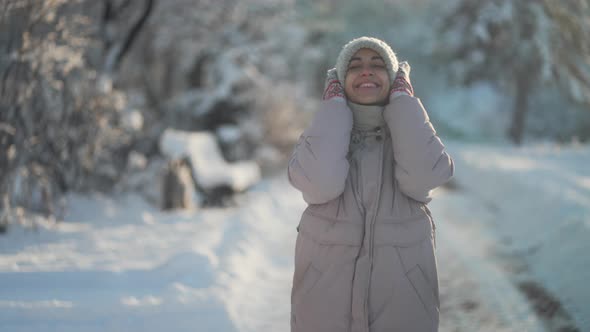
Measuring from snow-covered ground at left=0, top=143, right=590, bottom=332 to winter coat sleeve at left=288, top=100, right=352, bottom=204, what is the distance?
1.52m

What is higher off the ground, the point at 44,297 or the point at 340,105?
the point at 340,105

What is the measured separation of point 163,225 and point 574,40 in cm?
772

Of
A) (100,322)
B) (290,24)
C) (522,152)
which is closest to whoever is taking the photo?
(100,322)

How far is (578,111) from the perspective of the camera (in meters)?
19.8

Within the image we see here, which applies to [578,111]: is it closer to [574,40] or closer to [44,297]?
[574,40]

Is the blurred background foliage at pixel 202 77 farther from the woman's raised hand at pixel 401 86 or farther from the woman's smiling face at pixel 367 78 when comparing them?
the woman's raised hand at pixel 401 86

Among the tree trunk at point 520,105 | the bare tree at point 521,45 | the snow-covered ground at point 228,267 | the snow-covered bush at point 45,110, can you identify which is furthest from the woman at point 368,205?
the tree trunk at point 520,105

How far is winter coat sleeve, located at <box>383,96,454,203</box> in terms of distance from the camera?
2066mm

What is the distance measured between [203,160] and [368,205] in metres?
5.69

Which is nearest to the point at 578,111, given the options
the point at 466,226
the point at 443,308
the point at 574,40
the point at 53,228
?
the point at 574,40

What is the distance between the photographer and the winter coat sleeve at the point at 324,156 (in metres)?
2.07

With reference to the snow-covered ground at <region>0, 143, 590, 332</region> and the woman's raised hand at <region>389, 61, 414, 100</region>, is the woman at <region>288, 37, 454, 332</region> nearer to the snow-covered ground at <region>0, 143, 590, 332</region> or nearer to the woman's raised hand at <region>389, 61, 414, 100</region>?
the woman's raised hand at <region>389, 61, 414, 100</region>

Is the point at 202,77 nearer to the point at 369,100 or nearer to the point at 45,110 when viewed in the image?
the point at 45,110

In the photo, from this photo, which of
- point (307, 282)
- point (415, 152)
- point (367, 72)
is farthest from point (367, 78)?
point (307, 282)
